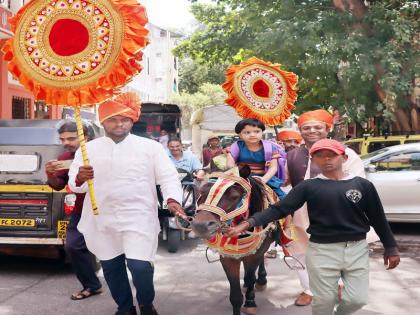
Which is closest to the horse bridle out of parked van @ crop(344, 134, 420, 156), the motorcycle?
the motorcycle

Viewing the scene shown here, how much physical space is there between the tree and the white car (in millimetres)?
4043

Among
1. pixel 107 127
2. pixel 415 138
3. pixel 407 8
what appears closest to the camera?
pixel 107 127

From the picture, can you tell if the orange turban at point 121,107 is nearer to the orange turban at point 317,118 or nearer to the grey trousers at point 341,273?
the orange turban at point 317,118

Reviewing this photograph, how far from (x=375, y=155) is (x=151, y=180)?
6.09 meters

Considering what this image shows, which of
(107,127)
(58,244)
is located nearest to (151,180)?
(107,127)

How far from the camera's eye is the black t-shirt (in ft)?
12.4

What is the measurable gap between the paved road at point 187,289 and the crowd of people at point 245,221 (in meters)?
0.31

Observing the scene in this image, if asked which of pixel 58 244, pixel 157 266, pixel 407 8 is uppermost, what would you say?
pixel 407 8

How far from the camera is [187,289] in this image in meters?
6.25

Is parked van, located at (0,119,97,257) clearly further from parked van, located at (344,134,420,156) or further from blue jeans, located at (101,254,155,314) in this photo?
parked van, located at (344,134,420,156)

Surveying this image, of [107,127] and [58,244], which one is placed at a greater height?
[107,127]

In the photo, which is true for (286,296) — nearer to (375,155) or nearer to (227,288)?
(227,288)

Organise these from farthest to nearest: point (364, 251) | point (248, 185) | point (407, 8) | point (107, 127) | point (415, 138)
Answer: point (407, 8), point (415, 138), point (107, 127), point (248, 185), point (364, 251)

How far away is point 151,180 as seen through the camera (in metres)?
4.71
